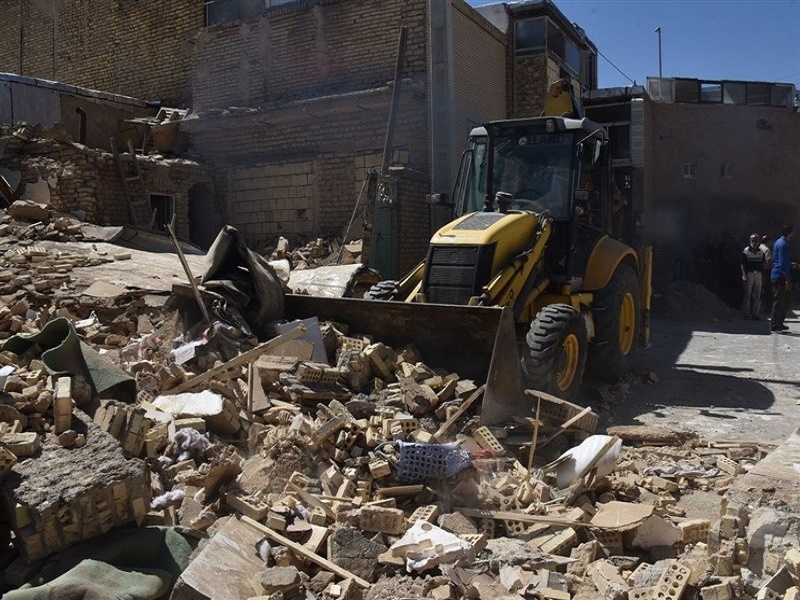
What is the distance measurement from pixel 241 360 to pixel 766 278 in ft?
44.5

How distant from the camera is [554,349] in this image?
5.94m

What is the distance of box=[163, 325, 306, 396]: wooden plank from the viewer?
5492 mm

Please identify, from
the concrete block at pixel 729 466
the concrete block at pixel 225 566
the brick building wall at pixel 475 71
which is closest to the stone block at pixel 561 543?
the concrete block at pixel 225 566

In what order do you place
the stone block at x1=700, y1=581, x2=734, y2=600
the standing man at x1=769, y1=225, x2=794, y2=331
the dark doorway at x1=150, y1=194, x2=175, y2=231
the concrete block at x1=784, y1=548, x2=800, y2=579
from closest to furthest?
the concrete block at x1=784, y1=548, x2=800, y2=579, the stone block at x1=700, y1=581, x2=734, y2=600, the standing man at x1=769, y1=225, x2=794, y2=331, the dark doorway at x1=150, y1=194, x2=175, y2=231

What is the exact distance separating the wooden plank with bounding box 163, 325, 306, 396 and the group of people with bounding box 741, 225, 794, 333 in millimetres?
9160

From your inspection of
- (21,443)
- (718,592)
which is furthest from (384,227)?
(718,592)

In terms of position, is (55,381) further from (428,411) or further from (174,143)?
(174,143)

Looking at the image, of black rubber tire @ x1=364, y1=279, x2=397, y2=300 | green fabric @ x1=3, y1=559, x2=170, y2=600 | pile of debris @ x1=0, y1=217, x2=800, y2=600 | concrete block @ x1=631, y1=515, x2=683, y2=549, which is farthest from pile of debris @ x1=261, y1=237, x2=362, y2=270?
green fabric @ x1=3, y1=559, x2=170, y2=600

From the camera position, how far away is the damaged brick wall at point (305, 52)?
1360 centimetres

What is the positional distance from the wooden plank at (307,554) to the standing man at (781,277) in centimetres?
1071

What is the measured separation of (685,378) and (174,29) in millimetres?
15307

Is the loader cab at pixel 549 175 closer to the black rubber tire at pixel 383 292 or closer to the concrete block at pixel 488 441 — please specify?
the black rubber tire at pixel 383 292

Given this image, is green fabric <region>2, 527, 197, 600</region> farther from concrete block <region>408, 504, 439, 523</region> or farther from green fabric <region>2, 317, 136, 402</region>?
green fabric <region>2, 317, 136, 402</region>

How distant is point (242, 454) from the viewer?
4.89 m
